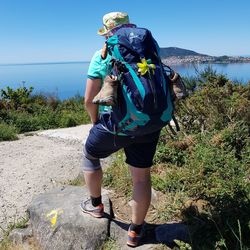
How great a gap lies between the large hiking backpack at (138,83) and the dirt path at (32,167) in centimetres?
260

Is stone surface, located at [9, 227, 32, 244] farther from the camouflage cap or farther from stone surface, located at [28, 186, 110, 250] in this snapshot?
the camouflage cap

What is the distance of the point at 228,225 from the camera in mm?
3141

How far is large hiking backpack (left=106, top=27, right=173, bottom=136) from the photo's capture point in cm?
272

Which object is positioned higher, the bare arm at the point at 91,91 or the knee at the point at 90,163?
the bare arm at the point at 91,91

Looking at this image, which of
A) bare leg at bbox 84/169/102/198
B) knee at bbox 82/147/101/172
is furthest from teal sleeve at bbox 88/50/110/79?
bare leg at bbox 84/169/102/198

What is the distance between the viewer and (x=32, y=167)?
639 cm

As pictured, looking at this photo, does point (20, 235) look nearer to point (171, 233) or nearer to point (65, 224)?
point (65, 224)

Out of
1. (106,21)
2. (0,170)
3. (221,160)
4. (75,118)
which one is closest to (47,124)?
(75,118)

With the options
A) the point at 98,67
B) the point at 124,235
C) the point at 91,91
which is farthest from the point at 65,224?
the point at 98,67

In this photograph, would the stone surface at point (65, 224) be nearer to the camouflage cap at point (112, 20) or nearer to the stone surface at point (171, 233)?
Answer: the stone surface at point (171, 233)

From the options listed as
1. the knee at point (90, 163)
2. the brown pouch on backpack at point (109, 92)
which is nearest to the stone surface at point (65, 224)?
the knee at point (90, 163)

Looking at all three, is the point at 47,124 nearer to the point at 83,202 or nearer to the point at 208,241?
the point at 83,202

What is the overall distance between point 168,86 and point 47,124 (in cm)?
827

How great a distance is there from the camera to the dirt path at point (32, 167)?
529 cm
